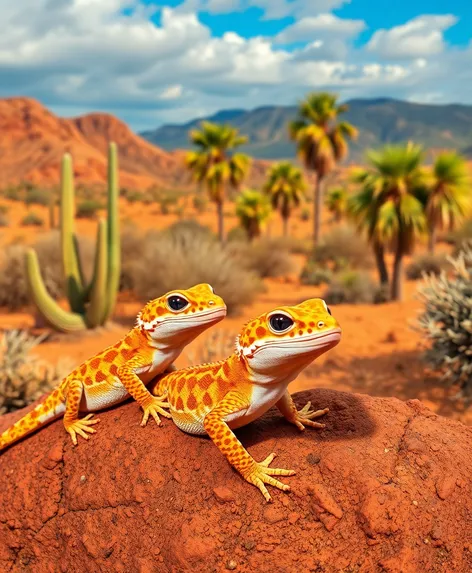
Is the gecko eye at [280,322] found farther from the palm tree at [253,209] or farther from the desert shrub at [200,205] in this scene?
the desert shrub at [200,205]

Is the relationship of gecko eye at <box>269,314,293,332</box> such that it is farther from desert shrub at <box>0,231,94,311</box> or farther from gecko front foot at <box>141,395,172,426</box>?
desert shrub at <box>0,231,94,311</box>

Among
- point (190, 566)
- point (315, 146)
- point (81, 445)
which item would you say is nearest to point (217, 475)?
point (190, 566)

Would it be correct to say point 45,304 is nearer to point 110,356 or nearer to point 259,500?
point 110,356

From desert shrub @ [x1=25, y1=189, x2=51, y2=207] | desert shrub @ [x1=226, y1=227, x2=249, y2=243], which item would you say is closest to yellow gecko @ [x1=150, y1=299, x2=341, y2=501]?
desert shrub @ [x1=226, y1=227, x2=249, y2=243]

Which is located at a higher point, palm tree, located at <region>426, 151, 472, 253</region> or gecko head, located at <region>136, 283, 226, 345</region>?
gecko head, located at <region>136, 283, 226, 345</region>

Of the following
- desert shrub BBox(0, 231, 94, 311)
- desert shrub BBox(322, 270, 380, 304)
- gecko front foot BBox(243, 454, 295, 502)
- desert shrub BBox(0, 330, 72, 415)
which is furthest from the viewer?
desert shrub BBox(322, 270, 380, 304)

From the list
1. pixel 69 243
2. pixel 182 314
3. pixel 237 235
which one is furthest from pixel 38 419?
pixel 237 235
